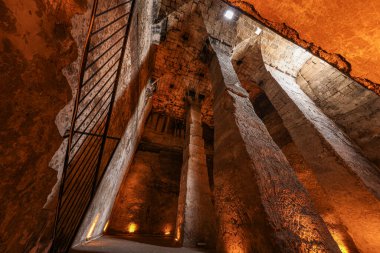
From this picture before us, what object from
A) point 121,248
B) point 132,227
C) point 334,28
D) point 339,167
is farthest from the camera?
point 132,227

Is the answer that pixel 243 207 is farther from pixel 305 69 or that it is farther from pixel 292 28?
pixel 305 69

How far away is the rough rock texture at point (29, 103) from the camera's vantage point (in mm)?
1117

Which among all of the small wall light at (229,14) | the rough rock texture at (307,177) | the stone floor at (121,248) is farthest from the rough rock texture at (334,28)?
the small wall light at (229,14)

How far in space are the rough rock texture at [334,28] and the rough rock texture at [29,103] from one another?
5.74 ft

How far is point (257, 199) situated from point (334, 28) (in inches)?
78.9

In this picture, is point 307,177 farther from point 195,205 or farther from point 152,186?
point 152,186

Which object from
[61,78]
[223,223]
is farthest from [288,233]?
[61,78]

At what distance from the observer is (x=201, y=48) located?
6.31 meters

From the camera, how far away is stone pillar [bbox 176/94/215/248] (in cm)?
393

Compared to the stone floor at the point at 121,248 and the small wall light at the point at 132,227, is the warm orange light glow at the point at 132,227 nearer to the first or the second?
the small wall light at the point at 132,227

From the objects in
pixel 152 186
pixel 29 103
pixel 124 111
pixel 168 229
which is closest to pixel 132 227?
pixel 168 229

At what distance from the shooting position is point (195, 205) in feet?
14.8

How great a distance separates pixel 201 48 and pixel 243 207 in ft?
19.2

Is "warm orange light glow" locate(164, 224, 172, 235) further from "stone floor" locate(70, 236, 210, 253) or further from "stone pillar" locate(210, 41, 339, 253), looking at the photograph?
"stone pillar" locate(210, 41, 339, 253)
